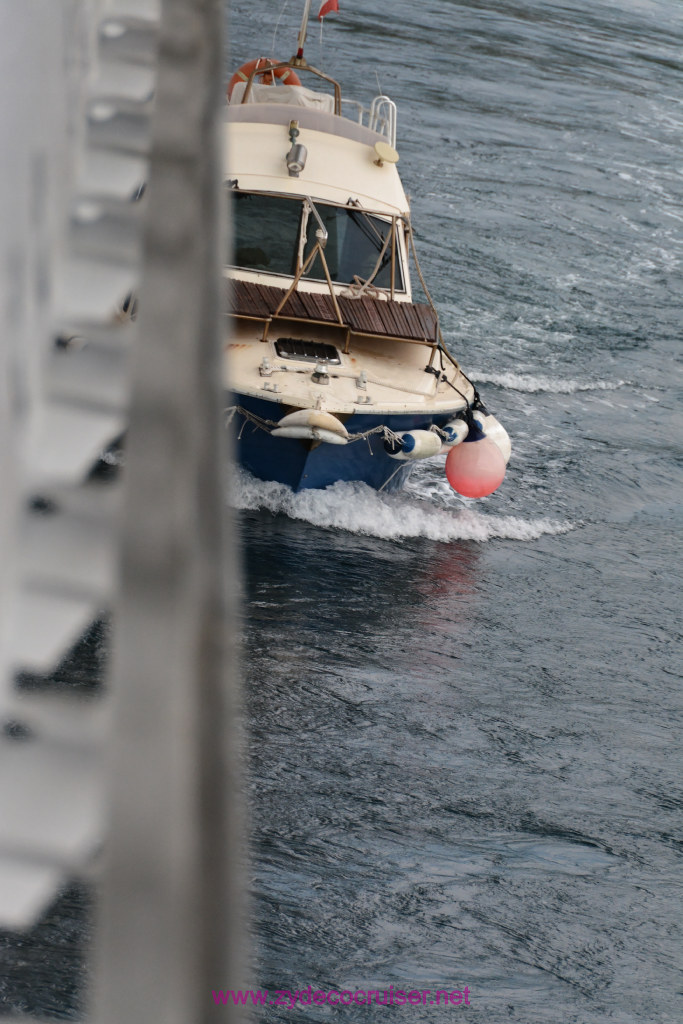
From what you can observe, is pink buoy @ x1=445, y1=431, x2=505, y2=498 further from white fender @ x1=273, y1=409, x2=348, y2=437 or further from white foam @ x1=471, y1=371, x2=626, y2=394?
white foam @ x1=471, y1=371, x2=626, y2=394

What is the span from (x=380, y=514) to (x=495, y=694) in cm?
242

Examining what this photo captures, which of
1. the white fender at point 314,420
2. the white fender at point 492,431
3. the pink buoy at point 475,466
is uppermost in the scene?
the white fender at point 314,420

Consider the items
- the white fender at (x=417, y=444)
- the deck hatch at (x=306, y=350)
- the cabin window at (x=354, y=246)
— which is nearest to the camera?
the white fender at (x=417, y=444)

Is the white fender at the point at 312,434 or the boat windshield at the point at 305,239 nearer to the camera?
the white fender at the point at 312,434

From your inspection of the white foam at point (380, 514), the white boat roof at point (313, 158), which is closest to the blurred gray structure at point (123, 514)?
the white foam at point (380, 514)

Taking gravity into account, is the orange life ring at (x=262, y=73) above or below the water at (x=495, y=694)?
above

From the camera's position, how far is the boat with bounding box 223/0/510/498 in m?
9.30

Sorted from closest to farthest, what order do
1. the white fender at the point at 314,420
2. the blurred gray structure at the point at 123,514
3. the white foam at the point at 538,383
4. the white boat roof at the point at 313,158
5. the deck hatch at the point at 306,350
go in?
the blurred gray structure at the point at 123,514 → the white fender at the point at 314,420 → the deck hatch at the point at 306,350 → the white boat roof at the point at 313,158 → the white foam at the point at 538,383

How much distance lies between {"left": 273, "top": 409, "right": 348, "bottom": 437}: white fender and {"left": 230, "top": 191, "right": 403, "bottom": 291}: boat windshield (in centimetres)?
209

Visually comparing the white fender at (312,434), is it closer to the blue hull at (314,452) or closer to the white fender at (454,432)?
the blue hull at (314,452)

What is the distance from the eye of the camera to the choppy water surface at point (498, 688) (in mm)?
6266

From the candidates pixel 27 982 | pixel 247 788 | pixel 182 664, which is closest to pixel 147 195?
pixel 182 664

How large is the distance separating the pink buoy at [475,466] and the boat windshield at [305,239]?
1.91 metres

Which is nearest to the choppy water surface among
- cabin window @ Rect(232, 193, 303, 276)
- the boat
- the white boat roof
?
the boat
